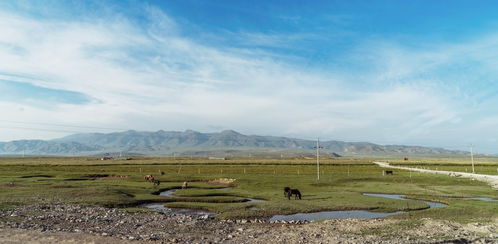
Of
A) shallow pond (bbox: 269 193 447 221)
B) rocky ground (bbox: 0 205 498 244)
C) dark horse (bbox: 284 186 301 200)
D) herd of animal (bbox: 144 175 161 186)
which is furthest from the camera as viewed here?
herd of animal (bbox: 144 175 161 186)

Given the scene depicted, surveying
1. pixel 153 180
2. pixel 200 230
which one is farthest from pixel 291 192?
pixel 153 180

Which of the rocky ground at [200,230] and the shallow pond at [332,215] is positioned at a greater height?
the rocky ground at [200,230]

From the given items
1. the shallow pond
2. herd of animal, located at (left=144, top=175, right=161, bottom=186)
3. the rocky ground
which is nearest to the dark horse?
the shallow pond

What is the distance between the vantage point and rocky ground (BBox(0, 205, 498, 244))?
2147 centimetres

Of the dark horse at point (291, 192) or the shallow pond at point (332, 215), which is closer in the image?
the shallow pond at point (332, 215)

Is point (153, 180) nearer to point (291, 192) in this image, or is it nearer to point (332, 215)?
point (291, 192)

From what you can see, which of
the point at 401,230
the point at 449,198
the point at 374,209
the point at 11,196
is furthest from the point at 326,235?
the point at 11,196

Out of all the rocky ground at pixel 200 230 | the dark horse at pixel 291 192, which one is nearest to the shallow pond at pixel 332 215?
the rocky ground at pixel 200 230

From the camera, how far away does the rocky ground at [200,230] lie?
845 inches

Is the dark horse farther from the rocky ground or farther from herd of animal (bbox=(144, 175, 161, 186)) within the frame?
herd of animal (bbox=(144, 175, 161, 186))

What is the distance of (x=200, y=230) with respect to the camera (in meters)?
25.4

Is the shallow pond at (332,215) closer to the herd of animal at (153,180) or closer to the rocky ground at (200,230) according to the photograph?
the rocky ground at (200,230)

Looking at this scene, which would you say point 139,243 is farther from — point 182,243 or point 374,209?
point 374,209

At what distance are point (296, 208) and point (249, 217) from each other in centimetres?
620
